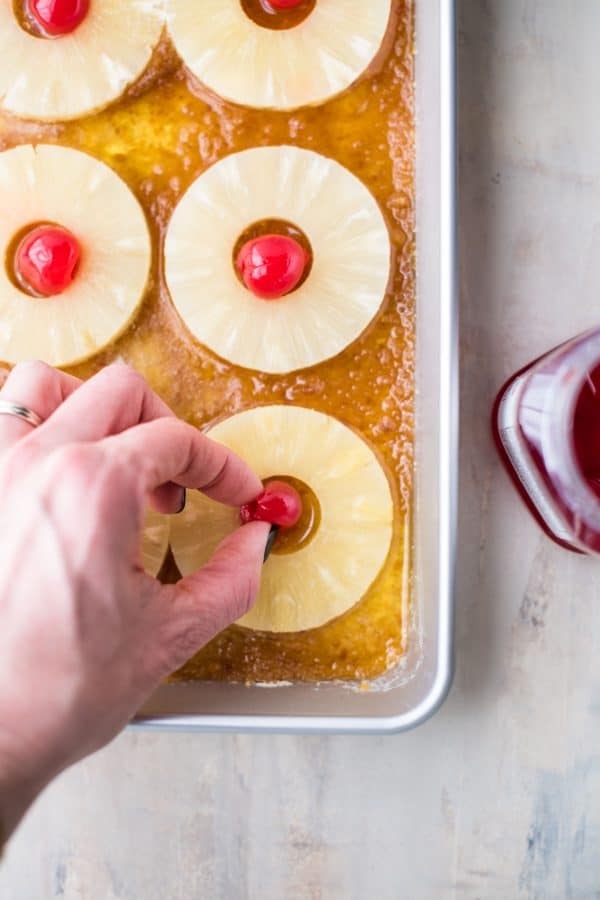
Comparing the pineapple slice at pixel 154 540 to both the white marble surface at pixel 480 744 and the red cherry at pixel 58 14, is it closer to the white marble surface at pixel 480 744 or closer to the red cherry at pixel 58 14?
the white marble surface at pixel 480 744

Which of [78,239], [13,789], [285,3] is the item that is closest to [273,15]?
[285,3]

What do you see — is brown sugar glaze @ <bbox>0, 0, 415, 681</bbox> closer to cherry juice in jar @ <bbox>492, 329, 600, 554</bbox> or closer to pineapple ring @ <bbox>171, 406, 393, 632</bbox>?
pineapple ring @ <bbox>171, 406, 393, 632</bbox>

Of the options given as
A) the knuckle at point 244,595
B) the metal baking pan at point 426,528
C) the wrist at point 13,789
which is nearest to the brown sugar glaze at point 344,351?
the metal baking pan at point 426,528

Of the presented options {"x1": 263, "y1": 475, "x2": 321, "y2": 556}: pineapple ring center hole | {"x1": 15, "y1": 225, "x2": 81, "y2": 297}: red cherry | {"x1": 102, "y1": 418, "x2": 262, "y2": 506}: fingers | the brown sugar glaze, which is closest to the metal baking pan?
the brown sugar glaze

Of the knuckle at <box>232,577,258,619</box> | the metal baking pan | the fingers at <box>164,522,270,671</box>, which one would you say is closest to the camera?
the fingers at <box>164,522,270,671</box>

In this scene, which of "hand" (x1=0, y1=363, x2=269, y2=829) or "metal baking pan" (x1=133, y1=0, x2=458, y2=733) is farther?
"metal baking pan" (x1=133, y1=0, x2=458, y2=733)

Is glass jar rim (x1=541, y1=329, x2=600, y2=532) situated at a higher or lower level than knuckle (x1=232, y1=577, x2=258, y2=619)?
higher
